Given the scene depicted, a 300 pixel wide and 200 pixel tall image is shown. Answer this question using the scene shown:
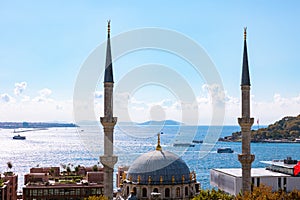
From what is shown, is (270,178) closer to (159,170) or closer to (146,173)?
(159,170)

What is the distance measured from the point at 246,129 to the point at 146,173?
439 inches

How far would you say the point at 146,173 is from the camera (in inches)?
1734

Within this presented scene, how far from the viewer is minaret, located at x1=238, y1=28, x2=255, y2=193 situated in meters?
42.8

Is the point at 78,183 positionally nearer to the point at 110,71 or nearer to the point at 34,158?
the point at 110,71

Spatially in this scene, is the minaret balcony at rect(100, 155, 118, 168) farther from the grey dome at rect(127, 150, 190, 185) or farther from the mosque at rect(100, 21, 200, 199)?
the grey dome at rect(127, 150, 190, 185)

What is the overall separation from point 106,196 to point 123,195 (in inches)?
149

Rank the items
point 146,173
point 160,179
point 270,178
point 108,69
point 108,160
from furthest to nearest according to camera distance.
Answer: point 270,178 → point 146,173 → point 160,179 → point 108,69 → point 108,160

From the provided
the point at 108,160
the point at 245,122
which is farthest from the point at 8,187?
the point at 245,122

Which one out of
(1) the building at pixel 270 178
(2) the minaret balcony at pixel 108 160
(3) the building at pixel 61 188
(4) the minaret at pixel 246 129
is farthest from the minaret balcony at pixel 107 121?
(1) the building at pixel 270 178

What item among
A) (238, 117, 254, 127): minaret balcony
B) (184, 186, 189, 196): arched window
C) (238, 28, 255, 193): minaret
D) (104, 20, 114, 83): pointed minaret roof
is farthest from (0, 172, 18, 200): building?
(238, 117, 254, 127): minaret balcony

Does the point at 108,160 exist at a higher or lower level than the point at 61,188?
higher

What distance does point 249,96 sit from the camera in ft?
146

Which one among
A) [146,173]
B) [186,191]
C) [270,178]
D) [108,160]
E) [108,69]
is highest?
[108,69]

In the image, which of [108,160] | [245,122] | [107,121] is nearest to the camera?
[108,160]
